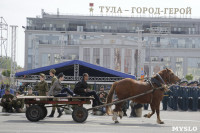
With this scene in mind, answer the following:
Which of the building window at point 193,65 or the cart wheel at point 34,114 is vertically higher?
the building window at point 193,65

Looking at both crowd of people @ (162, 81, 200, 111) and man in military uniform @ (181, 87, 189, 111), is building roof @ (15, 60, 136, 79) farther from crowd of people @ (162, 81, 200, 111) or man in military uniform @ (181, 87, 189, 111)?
man in military uniform @ (181, 87, 189, 111)

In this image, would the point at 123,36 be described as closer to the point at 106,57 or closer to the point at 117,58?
the point at 117,58

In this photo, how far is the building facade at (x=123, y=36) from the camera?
85.4 metres

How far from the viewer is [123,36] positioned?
281 feet

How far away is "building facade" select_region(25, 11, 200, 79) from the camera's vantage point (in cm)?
8544

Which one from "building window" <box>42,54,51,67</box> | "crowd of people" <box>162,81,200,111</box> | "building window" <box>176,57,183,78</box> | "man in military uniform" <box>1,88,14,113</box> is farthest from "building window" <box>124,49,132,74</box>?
"man in military uniform" <box>1,88,14,113</box>

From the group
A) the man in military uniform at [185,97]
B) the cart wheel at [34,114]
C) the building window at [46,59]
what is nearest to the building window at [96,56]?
the building window at [46,59]

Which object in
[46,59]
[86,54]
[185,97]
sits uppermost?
[86,54]

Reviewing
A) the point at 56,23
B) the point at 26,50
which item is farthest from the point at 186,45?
the point at 26,50

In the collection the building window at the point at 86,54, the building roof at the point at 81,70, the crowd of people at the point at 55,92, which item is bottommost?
the crowd of people at the point at 55,92

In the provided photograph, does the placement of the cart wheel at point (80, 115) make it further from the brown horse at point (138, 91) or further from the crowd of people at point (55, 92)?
the brown horse at point (138, 91)

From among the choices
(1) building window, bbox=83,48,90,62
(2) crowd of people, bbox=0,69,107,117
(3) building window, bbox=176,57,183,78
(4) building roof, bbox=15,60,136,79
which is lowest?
(2) crowd of people, bbox=0,69,107,117

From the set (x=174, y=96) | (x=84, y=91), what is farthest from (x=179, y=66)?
(x=84, y=91)

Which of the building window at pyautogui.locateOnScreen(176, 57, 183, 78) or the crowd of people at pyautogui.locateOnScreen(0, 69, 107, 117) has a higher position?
the building window at pyautogui.locateOnScreen(176, 57, 183, 78)
